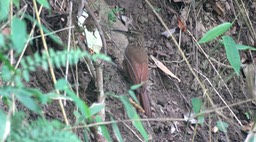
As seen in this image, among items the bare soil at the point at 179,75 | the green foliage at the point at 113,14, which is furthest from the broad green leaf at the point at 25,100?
the green foliage at the point at 113,14

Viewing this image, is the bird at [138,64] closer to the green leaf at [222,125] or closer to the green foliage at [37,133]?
the green leaf at [222,125]

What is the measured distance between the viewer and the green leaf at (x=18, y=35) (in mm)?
1472

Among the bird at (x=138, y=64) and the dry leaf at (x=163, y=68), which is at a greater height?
the bird at (x=138, y=64)

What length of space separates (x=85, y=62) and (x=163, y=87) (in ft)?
3.43

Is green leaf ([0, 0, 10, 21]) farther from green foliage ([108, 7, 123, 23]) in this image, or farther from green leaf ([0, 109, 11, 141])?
green foliage ([108, 7, 123, 23])

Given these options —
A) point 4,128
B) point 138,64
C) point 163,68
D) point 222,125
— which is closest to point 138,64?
point 138,64

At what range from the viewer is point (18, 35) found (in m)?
1.50

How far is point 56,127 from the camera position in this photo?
1.71 metres

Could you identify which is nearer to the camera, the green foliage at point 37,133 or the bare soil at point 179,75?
the green foliage at point 37,133

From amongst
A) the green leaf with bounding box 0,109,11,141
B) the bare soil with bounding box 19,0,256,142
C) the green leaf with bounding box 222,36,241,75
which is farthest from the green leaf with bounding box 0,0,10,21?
the bare soil with bounding box 19,0,256,142

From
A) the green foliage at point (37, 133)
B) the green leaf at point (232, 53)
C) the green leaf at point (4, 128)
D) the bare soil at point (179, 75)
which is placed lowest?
the bare soil at point (179, 75)

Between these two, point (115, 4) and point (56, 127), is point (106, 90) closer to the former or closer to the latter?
point (115, 4)

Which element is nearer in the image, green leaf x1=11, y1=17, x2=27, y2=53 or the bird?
green leaf x1=11, y1=17, x2=27, y2=53

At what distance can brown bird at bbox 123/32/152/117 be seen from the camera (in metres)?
4.16
